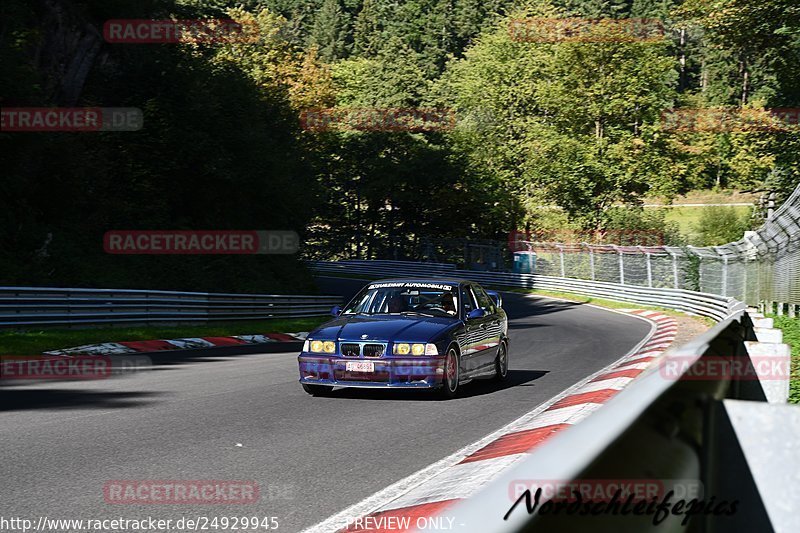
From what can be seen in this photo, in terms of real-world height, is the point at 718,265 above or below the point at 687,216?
below

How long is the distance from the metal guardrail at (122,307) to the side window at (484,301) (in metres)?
9.46

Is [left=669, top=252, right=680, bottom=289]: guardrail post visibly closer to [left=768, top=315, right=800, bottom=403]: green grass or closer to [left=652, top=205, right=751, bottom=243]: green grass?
[left=768, top=315, right=800, bottom=403]: green grass

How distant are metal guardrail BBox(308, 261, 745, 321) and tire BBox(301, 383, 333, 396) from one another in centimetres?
953

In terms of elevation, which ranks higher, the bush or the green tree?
the green tree

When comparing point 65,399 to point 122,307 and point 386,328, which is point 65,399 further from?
point 122,307

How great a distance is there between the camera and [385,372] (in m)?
11.4

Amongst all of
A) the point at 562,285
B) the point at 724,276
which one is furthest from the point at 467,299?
the point at 562,285

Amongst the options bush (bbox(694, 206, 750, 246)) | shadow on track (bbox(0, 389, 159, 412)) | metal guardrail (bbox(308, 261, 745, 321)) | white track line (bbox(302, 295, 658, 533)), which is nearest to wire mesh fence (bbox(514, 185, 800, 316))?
metal guardrail (bbox(308, 261, 745, 321))

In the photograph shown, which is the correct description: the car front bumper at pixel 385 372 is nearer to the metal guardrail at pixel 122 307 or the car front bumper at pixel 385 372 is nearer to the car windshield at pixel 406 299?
the car windshield at pixel 406 299

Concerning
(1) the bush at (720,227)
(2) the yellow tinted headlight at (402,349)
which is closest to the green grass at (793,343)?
(2) the yellow tinted headlight at (402,349)

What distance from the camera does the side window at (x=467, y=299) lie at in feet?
43.0

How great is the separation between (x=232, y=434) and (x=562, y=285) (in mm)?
41116

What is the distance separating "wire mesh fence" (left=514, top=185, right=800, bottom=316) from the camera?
21.9 meters

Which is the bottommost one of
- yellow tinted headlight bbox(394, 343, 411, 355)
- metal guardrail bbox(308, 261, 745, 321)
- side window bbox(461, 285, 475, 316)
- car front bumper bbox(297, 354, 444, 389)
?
metal guardrail bbox(308, 261, 745, 321)
